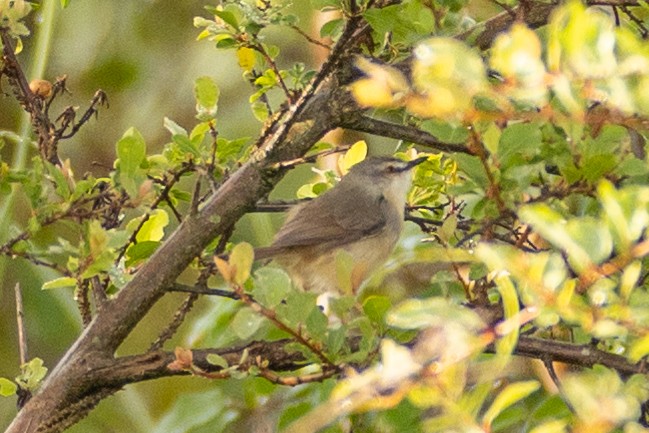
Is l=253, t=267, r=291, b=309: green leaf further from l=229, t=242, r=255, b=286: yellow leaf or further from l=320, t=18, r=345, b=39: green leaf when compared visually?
l=320, t=18, r=345, b=39: green leaf

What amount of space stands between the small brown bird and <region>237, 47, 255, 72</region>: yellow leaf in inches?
39.2

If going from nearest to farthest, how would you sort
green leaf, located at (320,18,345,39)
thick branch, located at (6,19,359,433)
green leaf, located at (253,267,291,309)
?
1. green leaf, located at (253,267,291,309)
2. thick branch, located at (6,19,359,433)
3. green leaf, located at (320,18,345,39)

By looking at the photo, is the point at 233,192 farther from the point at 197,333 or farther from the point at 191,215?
the point at 197,333

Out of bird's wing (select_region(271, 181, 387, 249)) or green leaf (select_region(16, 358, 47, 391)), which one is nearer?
green leaf (select_region(16, 358, 47, 391))

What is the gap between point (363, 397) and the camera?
1.09 m

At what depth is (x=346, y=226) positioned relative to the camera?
3.76 meters

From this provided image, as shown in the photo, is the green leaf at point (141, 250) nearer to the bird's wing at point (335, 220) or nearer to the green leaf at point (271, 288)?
the green leaf at point (271, 288)

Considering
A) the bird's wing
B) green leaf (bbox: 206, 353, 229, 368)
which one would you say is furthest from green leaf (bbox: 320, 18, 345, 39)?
the bird's wing

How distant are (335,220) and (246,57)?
1502 mm

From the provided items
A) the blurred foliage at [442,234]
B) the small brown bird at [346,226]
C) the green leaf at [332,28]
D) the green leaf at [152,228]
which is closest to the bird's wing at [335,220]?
the small brown bird at [346,226]

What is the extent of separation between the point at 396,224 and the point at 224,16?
1879 millimetres

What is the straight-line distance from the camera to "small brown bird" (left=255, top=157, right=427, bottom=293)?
3488 mm

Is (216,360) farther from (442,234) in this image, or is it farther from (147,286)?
(442,234)

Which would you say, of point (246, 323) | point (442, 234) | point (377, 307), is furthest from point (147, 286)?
point (442, 234)
